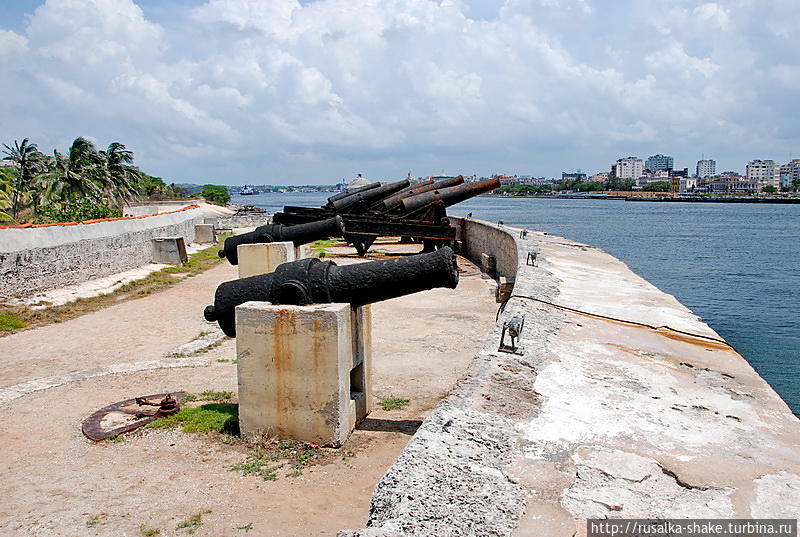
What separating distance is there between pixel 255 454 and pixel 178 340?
4888 mm

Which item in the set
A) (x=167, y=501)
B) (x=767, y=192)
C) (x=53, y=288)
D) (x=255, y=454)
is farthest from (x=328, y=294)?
(x=767, y=192)

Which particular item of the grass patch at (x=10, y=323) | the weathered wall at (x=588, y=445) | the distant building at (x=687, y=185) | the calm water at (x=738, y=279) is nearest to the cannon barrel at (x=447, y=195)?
the calm water at (x=738, y=279)

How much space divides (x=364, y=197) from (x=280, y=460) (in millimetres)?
14024

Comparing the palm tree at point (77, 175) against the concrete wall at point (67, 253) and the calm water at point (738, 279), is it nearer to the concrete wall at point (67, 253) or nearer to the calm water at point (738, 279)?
the concrete wall at point (67, 253)

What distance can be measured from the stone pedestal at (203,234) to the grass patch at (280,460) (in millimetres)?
20813

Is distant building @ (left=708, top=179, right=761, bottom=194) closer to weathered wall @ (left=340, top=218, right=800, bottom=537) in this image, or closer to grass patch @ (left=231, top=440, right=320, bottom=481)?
weathered wall @ (left=340, top=218, right=800, bottom=537)

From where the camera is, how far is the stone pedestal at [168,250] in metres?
17.9

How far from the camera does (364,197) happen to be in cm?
1842

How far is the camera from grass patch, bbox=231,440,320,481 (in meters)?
4.59

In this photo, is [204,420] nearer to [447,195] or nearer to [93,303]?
[93,303]

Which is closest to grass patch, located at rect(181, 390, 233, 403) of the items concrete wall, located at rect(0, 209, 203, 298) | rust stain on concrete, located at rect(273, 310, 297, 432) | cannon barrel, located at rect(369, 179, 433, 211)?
rust stain on concrete, located at rect(273, 310, 297, 432)

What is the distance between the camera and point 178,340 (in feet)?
30.7

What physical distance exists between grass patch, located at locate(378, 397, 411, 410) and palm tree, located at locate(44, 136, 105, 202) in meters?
25.3

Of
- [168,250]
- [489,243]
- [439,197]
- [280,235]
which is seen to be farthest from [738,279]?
[280,235]
